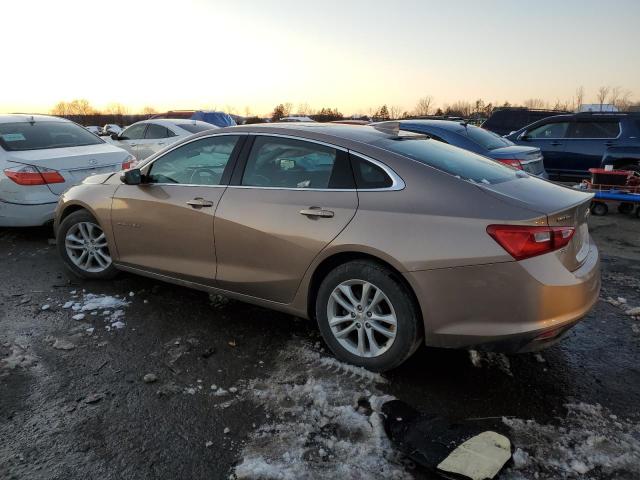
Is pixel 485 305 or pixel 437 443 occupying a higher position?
pixel 485 305

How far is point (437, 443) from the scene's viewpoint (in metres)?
2.61

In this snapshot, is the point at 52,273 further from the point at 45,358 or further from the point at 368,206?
the point at 368,206

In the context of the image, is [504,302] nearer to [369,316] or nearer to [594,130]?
[369,316]

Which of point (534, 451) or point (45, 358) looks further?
point (45, 358)

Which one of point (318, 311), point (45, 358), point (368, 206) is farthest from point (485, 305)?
point (45, 358)

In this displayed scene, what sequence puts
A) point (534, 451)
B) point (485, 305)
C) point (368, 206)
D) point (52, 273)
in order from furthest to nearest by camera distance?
point (52, 273)
point (368, 206)
point (485, 305)
point (534, 451)

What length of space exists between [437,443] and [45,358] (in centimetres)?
274

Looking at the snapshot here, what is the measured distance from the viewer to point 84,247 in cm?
499

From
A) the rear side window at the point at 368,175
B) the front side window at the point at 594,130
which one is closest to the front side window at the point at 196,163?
the rear side window at the point at 368,175

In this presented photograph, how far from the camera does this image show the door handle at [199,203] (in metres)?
3.87

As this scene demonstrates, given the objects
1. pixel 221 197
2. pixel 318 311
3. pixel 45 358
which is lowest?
pixel 45 358

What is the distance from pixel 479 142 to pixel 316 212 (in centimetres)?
517

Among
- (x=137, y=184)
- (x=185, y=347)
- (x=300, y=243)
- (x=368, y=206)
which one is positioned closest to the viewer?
(x=368, y=206)

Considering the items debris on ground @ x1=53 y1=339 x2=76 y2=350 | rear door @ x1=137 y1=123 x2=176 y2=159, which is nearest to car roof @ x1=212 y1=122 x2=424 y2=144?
debris on ground @ x1=53 y1=339 x2=76 y2=350
